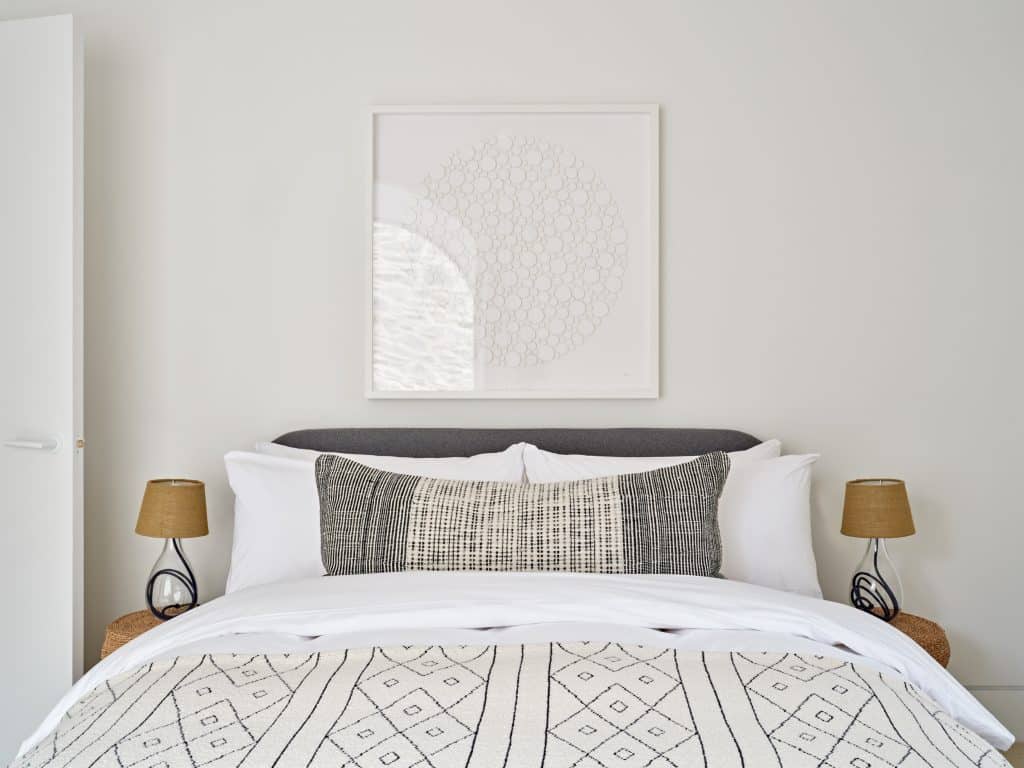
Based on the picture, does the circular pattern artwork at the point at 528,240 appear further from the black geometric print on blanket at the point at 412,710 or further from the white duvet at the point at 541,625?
the black geometric print on blanket at the point at 412,710

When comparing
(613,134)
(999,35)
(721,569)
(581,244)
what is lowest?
(721,569)

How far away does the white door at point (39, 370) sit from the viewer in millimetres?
2717

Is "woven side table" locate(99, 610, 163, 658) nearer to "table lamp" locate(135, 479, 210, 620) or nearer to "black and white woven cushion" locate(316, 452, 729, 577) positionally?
"table lamp" locate(135, 479, 210, 620)

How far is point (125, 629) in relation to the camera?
2.67 m

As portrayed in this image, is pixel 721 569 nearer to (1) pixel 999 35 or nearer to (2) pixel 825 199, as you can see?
(2) pixel 825 199

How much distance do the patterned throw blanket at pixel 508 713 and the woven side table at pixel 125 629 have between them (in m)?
1.00

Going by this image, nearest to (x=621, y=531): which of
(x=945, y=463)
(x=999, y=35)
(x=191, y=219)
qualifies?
(x=945, y=463)

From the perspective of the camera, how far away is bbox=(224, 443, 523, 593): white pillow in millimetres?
2598

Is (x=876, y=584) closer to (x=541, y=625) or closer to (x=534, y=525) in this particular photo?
(x=534, y=525)

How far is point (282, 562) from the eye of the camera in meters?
2.60

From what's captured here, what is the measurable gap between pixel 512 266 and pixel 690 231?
0.61 m

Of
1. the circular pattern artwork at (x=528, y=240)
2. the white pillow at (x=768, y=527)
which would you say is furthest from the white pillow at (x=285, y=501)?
the white pillow at (x=768, y=527)

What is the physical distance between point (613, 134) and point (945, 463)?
157 cm

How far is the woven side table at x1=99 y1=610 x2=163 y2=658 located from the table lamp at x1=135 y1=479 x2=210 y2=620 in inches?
1.9
